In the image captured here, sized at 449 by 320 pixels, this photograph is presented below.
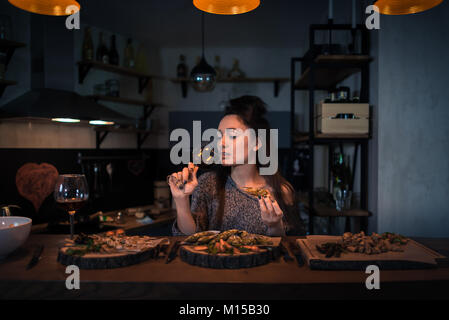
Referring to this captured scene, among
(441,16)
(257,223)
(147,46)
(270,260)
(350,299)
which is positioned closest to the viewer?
(350,299)

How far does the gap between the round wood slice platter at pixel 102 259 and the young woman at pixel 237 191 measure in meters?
0.50

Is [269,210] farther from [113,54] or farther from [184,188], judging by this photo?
[113,54]

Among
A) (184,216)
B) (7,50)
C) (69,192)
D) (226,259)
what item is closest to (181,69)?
(7,50)

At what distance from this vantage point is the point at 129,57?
11.9 feet

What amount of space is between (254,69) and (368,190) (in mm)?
2306

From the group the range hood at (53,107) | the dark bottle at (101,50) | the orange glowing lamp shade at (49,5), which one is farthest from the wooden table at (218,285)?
the dark bottle at (101,50)

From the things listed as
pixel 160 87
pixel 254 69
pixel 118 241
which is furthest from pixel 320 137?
pixel 160 87

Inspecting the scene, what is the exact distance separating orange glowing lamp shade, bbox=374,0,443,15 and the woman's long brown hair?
2.16ft

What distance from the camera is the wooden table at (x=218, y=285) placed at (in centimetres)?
83

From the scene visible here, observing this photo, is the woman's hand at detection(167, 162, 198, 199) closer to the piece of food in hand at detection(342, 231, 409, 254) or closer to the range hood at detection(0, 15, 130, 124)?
the piece of food in hand at detection(342, 231, 409, 254)

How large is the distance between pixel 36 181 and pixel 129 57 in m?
1.67

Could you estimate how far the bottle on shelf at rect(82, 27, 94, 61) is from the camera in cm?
308

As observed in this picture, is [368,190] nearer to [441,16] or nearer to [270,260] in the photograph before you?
[441,16]
